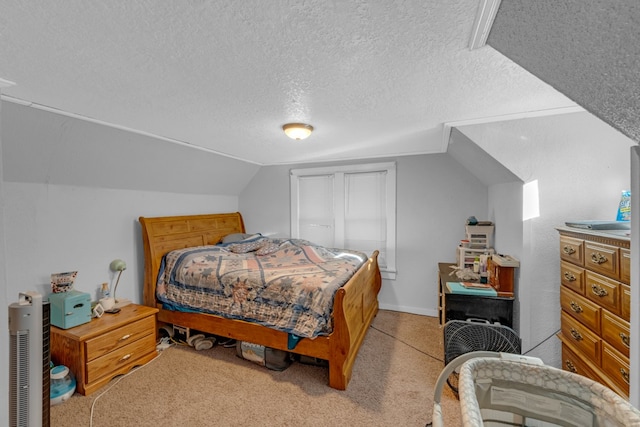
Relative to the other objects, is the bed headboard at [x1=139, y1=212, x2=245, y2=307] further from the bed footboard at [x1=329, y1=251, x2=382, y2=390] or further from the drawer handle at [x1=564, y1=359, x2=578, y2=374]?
the drawer handle at [x1=564, y1=359, x2=578, y2=374]

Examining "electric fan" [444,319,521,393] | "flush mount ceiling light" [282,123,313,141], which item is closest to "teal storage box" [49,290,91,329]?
"flush mount ceiling light" [282,123,313,141]

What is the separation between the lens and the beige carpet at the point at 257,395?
1.83 meters

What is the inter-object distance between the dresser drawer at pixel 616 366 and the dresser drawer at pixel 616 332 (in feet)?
0.10

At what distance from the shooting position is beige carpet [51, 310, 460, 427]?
1829mm

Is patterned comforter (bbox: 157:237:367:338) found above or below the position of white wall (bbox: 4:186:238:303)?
below

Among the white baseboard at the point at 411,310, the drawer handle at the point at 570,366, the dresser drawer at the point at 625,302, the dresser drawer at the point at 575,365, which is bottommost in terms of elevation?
the white baseboard at the point at 411,310

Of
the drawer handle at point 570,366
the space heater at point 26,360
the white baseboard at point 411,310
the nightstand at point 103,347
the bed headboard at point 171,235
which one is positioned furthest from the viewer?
the white baseboard at point 411,310

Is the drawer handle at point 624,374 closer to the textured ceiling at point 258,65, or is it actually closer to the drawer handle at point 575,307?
the drawer handle at point 575,307

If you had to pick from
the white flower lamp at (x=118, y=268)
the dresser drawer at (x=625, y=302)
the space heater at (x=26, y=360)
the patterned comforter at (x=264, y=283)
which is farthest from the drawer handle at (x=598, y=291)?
the white flower lamp at (x=118, y=268)

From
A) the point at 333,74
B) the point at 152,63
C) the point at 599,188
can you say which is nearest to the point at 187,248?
the point at 152,63

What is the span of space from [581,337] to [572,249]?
0.54 metres

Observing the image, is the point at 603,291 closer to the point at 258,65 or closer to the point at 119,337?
the point at 258,65

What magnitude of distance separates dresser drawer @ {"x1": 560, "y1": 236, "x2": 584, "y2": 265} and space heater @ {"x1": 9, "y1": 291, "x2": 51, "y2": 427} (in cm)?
280

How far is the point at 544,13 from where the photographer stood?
0.75 metres
